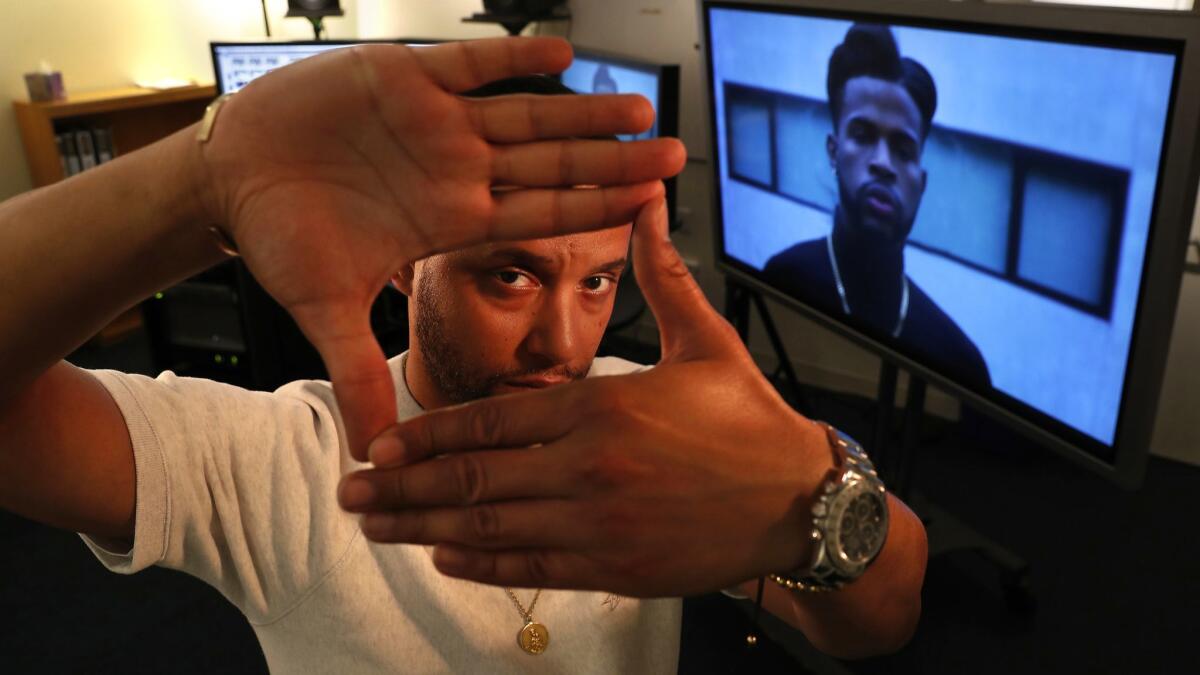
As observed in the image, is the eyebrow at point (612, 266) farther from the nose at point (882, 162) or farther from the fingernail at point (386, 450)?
the nose at point (882, 162)

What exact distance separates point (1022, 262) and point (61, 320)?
1.47 meters

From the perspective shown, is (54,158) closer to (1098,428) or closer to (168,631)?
(168,631)

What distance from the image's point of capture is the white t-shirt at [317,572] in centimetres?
88

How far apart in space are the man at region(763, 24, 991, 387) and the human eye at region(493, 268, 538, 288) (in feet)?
3.43

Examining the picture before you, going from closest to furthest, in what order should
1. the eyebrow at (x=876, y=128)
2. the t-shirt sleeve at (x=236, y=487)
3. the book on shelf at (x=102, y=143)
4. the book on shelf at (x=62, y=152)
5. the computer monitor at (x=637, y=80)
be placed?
the t-shirt sleeve at (x=236, y=487) < the eyebrow at (x=876, y=128) < the computer monitor at (x=637, y=80) < the book on shelf at (x=62, y=152) < the book on shelf at (x=102, y=143)

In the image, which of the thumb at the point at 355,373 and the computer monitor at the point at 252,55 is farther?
the computer monitor at the point at 252,55

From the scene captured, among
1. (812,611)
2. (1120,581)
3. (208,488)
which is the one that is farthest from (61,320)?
(1120,581)

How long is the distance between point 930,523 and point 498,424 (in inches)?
84.0

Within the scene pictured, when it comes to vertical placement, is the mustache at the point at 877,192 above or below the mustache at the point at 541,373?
below

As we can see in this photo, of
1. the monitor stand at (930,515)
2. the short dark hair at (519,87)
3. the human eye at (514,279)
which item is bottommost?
the monitor stand at (930,515)

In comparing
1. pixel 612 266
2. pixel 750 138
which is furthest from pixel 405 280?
pixel 750 138

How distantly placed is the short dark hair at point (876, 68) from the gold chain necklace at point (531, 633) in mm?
1207

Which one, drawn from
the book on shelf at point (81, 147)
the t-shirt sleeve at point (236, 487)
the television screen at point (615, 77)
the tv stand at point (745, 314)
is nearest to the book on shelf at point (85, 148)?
the book on shelf at point (81, 147)

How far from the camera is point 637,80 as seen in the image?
2.69m
